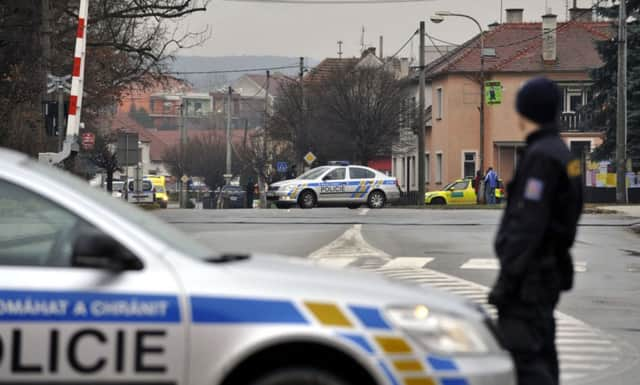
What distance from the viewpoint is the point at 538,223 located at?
19.9 ft

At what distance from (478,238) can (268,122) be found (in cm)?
5435

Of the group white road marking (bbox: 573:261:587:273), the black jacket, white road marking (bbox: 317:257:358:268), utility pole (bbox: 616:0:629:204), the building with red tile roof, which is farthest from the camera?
the building with red tile roof

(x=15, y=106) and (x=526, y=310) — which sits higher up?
(x=15, y=106)

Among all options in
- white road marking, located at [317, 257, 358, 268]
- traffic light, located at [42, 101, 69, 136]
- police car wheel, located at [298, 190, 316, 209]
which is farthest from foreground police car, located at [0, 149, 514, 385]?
police car wheel, located at [298, 190, 316, 209]

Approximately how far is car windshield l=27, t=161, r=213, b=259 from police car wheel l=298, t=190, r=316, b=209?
37.6m

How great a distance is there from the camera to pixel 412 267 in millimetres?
18500

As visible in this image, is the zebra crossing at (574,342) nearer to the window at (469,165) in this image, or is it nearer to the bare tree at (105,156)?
the bare tree at (105,156)

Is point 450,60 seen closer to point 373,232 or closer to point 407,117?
point 407,117

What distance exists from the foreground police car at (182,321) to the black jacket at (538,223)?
700 mm

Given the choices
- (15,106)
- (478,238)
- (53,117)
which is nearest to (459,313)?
(478,238)

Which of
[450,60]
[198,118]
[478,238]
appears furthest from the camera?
[198,118]

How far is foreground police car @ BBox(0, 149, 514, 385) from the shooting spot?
5.21 m

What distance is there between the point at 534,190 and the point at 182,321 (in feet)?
5.88

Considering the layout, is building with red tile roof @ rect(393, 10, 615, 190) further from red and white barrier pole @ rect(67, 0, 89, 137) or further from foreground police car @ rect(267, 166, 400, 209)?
red and white barrier pole @ rect(67, 0, 89, 137)
